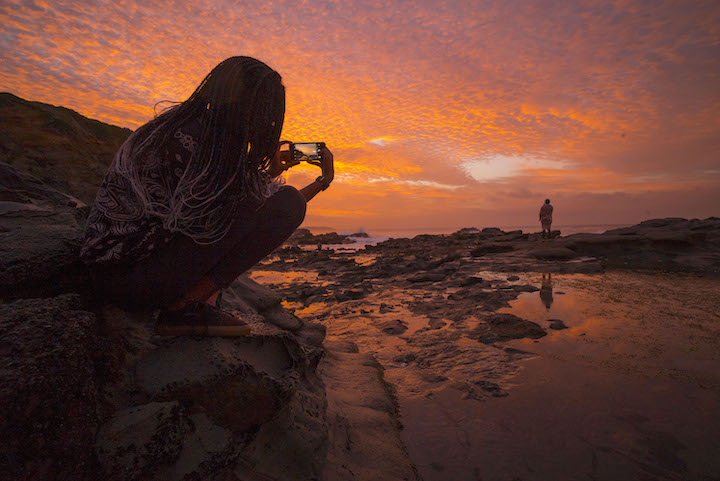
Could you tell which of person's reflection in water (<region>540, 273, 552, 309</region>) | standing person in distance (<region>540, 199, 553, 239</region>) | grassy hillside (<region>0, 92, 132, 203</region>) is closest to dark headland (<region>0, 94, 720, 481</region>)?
person's reflection in water (<region>540, 273, 552, 309</region>)

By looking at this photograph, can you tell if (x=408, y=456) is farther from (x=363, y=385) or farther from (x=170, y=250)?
(x=170, y=250)

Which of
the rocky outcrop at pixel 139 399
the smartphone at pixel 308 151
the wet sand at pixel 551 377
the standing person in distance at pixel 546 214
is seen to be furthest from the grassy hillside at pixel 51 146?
the standing person in distance at pixel 546 214

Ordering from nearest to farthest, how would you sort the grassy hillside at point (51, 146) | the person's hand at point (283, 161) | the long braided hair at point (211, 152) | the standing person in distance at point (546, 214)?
the long braided hair at point (211, 152) → the person's hand at point (283, 161) → the grassy hillside at point (51, 146) → the standing person in distance at point (546, 214)

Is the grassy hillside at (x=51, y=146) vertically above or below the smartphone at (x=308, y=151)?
above

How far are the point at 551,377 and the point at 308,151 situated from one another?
8.79 ft

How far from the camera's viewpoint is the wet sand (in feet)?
5.99

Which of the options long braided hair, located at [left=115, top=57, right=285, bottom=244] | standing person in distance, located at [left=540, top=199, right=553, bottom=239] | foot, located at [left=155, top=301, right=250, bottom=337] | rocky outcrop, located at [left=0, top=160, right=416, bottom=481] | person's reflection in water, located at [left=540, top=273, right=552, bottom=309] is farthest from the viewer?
standing person in distance, located at [left=540, top=199, right=553, bottom=239]

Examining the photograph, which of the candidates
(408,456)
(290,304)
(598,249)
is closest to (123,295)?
(408,456)

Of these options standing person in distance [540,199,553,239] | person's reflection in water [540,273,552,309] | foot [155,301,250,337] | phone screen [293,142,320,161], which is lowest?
person's reflection in water [540,273,552,309]

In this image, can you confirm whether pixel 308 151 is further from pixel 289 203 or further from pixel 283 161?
pixel 289 203

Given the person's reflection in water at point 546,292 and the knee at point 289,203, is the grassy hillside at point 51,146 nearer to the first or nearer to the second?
the knee at point 289,203

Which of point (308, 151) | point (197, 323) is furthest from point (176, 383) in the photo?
point (308, 151)

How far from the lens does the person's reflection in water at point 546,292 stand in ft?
16.2

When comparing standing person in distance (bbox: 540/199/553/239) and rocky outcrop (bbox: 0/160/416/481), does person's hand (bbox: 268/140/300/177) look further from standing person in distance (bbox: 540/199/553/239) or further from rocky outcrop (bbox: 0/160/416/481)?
standing person in distance (bbox: 540/199/553/239)
